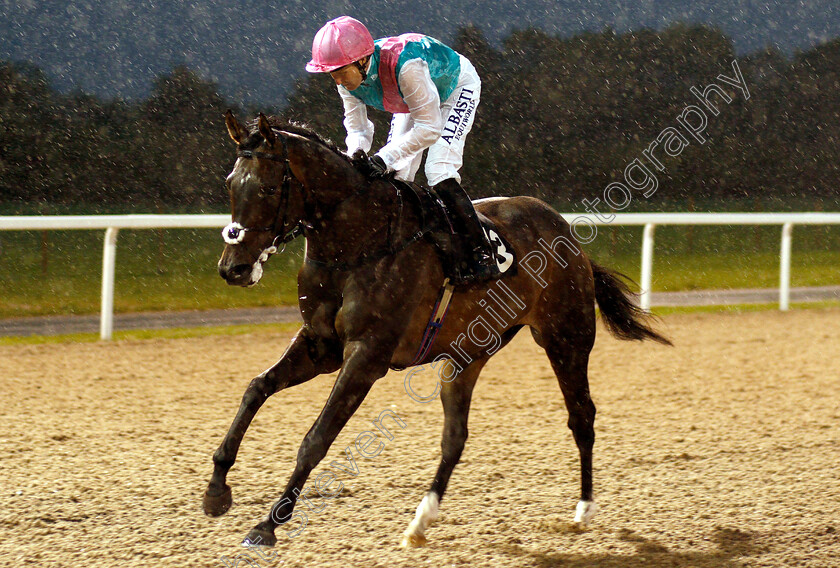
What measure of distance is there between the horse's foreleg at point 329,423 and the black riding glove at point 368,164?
65cm

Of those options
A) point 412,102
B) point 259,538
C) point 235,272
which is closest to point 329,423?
point 259,538

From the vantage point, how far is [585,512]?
3541mm

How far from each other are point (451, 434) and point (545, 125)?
21695 mm

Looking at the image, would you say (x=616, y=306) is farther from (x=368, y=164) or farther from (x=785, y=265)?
(x=785, y=265)

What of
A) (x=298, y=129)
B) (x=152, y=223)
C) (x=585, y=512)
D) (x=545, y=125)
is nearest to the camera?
(x=298, y=129)

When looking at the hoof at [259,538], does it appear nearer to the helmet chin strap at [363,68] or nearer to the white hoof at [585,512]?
the white hoof at [585,512]

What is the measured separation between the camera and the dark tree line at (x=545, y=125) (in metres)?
18.9

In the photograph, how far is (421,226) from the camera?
3.28 m

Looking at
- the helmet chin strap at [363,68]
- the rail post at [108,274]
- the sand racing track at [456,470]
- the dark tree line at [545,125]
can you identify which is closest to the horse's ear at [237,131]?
the helmet chin strap at [363,68]

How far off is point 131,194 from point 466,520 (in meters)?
17.2

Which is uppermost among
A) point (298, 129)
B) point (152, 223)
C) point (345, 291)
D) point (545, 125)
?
point (545, 125)

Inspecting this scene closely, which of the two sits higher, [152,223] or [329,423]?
[152,223]

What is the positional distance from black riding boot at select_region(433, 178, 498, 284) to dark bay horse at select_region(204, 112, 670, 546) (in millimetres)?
88

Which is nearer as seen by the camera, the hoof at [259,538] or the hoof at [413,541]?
the hoof at [259,538]
